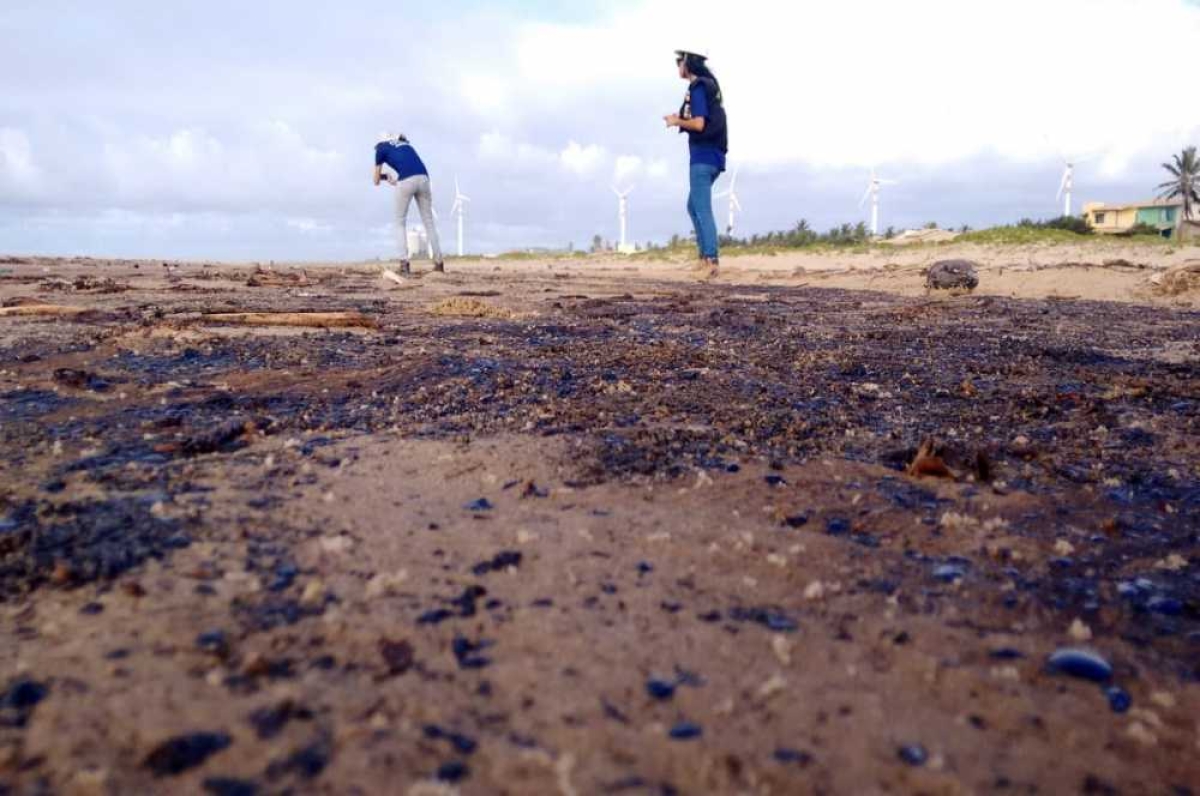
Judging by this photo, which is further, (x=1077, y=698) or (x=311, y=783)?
(x=1077, y=698)

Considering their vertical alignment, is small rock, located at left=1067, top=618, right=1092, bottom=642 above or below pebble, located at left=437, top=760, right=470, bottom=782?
below

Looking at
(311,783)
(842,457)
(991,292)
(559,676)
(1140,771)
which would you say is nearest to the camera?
(311,783)

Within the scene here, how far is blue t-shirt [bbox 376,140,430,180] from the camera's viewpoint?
35.0ft

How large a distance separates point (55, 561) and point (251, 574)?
361 mm

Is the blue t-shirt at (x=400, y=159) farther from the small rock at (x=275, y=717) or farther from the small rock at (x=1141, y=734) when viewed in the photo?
the small rock at (x=1141, y=734)

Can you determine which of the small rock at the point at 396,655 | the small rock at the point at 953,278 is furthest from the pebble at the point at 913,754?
the small rock at the point at 953,278

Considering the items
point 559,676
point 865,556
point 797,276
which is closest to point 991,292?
point 797,276

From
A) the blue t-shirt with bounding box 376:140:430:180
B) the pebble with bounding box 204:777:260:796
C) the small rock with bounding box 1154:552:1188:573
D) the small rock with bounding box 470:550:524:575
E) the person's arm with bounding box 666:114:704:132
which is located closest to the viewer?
the pebble with bounding box 204:777:260:796

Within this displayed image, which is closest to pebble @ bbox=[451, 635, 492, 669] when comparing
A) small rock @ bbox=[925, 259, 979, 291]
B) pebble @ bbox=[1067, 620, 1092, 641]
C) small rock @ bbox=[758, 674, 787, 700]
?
small rock @ bbox=[758, 674, 787, 700]

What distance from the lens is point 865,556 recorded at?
5.69 feet

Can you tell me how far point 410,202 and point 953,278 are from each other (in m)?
6.73

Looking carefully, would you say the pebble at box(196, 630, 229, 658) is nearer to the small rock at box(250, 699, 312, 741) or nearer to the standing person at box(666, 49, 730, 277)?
the small rock at box(250, 699, 312, 741)

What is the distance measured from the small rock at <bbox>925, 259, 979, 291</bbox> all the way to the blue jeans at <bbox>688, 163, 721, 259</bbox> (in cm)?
252

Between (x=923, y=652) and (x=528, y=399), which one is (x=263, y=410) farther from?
(x=923, y=652)
